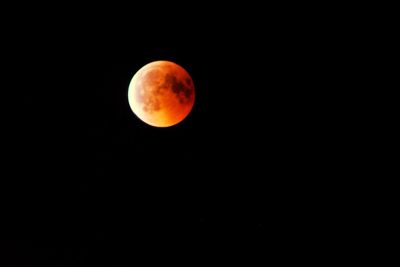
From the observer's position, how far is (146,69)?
21.6 ft

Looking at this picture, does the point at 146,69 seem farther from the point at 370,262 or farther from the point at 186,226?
the point at 370,262

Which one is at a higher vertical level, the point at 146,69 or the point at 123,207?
the point at 123,207

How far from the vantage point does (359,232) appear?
13594 millimetres

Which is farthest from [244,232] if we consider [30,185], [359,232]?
[30,185]

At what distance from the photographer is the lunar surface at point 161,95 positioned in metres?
6.09

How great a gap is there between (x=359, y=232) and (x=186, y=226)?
578 centimetres

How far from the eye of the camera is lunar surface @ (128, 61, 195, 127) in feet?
20.0

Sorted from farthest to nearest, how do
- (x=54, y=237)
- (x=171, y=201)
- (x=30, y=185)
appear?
(x=171, y=201)
(x=30, y=185)
(x=54, y=237)

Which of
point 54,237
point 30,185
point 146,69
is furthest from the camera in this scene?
point 30,185

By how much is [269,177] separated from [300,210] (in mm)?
1589

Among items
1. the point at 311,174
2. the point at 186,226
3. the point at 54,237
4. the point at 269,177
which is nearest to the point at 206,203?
the point at 186,226

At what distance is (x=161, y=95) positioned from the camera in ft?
20.0

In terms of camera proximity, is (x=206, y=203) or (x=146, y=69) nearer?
(x=146, y=69)

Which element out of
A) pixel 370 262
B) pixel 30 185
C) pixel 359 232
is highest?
pixel 30 185
